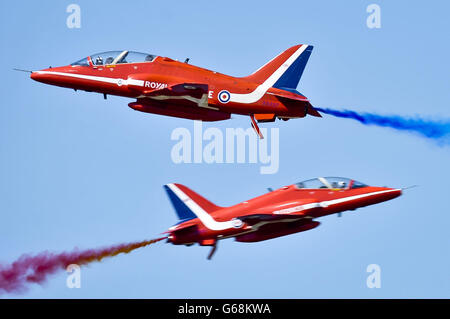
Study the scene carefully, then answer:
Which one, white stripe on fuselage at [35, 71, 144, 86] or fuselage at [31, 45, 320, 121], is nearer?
fuselage at [31, 45, 320, 121]

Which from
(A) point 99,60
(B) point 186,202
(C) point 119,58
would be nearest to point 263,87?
(B) point 186,202

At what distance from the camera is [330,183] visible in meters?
56.2

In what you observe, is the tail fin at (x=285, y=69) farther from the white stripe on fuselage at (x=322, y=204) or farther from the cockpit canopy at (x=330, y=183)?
the white stripe on fuselage at (x=322, y=204)

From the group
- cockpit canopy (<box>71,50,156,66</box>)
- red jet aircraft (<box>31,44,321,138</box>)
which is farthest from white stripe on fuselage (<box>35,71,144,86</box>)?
cockpit canopy (<box>71,50,156,66</box>)

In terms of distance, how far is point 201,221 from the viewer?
5631 cm

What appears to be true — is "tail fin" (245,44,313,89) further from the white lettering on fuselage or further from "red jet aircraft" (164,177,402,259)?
"red jet aircraft" (164,177,402,259)

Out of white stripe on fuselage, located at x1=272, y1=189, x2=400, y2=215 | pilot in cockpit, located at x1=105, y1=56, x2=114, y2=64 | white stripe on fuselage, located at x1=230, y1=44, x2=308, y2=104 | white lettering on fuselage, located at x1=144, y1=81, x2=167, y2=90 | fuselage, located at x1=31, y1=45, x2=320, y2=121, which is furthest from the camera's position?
pilot in cockpit, located at x1=105, y1=56, x2=114, y2=64

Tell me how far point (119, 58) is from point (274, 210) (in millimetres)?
9165

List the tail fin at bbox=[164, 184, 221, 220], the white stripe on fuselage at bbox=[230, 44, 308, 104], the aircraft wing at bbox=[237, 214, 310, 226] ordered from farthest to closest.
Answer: the white stripe on fuselage at bbox=[230, 44, 308, 104]
the tail fin at bbox=[164, 184, 221, 220]
the aircraft wing at bbox=[237, 214, 310, 226]

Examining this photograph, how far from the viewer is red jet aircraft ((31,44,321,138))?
2258 inches

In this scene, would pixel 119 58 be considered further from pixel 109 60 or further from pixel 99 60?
pixel 99 60

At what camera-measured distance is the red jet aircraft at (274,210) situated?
182 feet

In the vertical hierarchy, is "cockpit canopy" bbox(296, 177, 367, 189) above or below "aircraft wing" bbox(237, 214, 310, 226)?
above

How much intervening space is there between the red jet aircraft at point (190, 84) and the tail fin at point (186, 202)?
3.38 m
